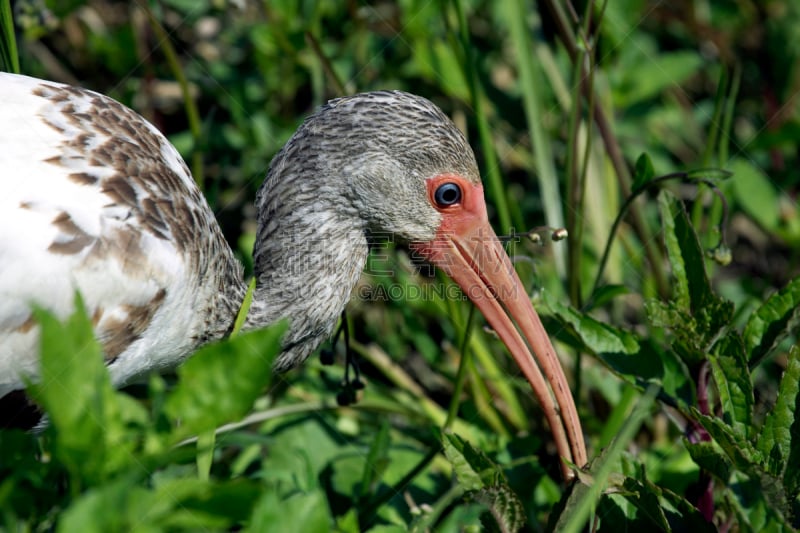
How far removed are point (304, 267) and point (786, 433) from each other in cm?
124

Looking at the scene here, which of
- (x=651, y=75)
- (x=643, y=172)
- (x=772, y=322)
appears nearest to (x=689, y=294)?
(x=772, y=322)

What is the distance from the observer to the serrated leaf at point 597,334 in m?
2.16

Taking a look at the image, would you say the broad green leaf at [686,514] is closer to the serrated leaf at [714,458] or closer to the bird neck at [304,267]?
the serrated leaf at [714,458]

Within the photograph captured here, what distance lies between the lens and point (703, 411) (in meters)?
2.08

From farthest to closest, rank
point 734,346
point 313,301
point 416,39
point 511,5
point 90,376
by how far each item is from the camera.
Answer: point 416,39
point 511,5
point 313,301
point 734,346
point 90,376

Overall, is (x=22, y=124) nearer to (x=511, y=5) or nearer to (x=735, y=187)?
(x=511, y=5)

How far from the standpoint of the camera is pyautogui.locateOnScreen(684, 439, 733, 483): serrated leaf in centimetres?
183

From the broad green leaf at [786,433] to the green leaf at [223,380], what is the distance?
3.51ft

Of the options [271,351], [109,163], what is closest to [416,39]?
[109,163]

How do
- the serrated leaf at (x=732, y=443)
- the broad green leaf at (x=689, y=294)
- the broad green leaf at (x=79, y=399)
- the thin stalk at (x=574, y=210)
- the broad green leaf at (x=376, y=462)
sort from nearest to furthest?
the broad green leaf at (x=79, y=399)
the serrated leaf at (x=732, y=443)
the broad green leaf at (x=689, y=294)
the broad green leaf at (x=376, y=462)
the thin stalk at (x=574, y=210)

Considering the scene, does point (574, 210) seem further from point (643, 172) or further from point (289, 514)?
point (289, 514)

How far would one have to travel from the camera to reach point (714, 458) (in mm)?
1842

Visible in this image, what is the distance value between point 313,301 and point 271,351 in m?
1.08

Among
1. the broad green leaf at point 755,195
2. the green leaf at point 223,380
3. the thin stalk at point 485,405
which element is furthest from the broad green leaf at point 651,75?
the green leaf at point 223,380
